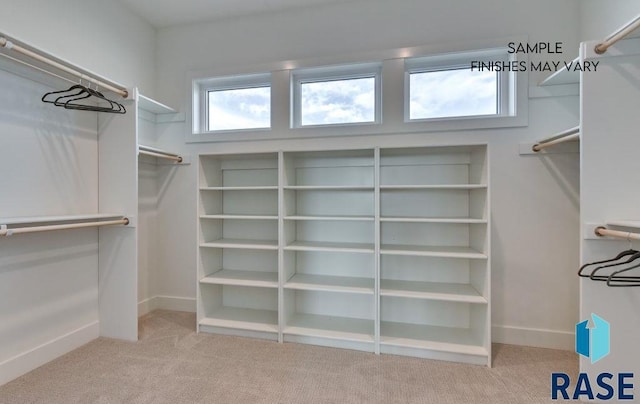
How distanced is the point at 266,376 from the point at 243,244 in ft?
3.12

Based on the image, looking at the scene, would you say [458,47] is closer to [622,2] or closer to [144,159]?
[622,2]

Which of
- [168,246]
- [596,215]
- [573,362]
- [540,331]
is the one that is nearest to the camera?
[596,215]

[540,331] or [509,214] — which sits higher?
[509,214]

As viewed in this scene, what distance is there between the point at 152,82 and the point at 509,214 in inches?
131

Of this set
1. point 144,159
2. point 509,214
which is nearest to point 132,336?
point 144,159

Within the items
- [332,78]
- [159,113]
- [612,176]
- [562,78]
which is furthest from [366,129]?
[159,113]

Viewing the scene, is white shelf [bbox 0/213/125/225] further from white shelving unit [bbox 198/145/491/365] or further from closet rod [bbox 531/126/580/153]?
closet rod [bbox 531/126/580/153]

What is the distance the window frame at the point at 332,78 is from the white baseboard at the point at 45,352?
2.25m

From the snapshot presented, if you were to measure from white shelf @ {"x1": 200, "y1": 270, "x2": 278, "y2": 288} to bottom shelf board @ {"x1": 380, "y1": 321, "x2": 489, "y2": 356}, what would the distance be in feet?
3.06

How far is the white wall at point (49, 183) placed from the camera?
5.74 feet

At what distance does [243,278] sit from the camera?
2438 mm

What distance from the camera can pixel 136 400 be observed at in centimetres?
159

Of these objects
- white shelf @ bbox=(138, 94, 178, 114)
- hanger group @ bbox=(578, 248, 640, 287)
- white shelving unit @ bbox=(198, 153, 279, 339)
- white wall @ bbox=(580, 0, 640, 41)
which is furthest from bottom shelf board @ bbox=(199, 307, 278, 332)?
white wall @ bbox=(580, 0, 640, 41)

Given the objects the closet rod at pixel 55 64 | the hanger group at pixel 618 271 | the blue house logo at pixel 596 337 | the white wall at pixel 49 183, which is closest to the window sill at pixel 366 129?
the closet rod at pixel 55 64
